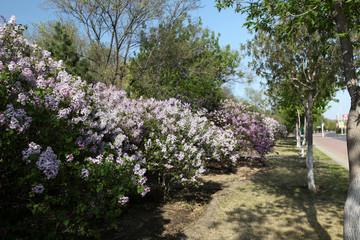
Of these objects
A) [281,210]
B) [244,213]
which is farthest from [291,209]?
[244,213]

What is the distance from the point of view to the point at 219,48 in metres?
18.2

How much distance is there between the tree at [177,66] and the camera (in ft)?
50.5

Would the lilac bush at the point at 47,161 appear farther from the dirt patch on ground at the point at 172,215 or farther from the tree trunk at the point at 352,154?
the tree trunk at the point at 352,154

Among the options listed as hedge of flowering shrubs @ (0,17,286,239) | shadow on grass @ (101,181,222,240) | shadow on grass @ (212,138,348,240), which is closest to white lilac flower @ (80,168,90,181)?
hedge of flowering shrubs @ (0,17,286,239)

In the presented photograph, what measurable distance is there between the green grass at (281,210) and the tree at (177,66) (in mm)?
7026

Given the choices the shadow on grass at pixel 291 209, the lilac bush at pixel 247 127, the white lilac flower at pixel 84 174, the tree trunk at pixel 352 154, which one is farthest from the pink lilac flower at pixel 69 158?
the lilac bush at pixel 247 127

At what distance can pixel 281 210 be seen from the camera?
7820 mm

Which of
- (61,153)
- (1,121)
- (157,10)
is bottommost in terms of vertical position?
(61,153)

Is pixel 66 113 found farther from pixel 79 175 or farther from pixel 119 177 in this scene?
pixel 119 177

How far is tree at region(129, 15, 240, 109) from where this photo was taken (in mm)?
15398

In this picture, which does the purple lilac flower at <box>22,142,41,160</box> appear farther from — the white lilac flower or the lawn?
the lawn

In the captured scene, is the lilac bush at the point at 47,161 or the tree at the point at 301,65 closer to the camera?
the lilac bush at the point at 47,161

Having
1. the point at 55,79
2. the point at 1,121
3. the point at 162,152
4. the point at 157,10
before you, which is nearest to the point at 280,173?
the point at 162,152

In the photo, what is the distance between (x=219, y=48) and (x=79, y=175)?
16512mm
